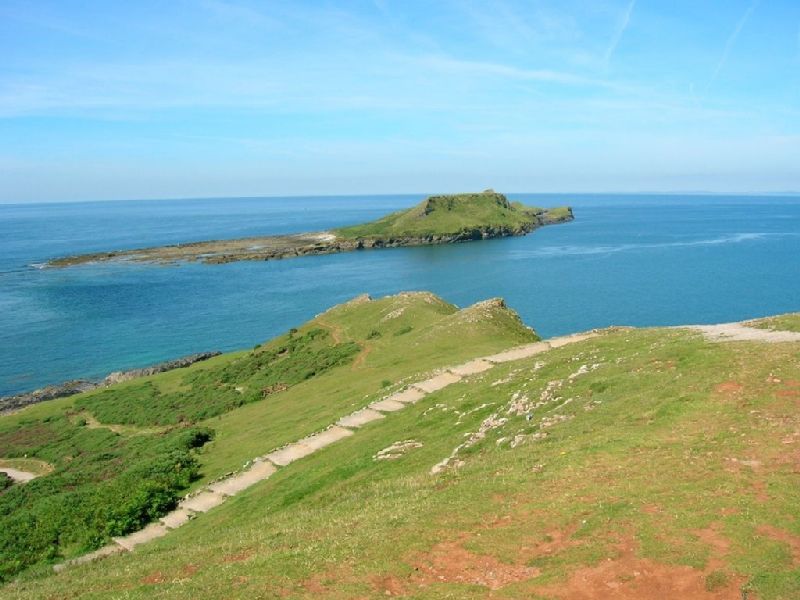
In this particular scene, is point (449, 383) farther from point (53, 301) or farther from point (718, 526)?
point (53, 301)

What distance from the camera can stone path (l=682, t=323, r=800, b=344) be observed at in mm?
31261

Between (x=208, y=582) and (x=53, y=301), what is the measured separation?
475 feet

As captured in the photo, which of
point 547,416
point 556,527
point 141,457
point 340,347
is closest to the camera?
point 556,527

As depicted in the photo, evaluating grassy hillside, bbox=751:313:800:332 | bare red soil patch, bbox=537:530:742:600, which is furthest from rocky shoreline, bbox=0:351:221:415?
bare red soil patch, bbox=537:530:742:600

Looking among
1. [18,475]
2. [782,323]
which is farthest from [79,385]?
[782,323]

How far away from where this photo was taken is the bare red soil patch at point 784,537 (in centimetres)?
1522

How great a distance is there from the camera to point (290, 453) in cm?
3619

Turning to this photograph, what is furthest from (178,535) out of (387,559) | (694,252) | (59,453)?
(694,252)

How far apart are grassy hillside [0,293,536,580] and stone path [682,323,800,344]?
19.2 meters

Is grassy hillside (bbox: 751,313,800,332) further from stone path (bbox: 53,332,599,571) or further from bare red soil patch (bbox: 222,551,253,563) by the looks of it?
bare red soil patch (bbox: 222,551,253,563)

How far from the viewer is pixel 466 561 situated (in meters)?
17.0

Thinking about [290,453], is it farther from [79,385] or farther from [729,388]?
[79,385]

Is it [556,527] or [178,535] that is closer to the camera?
[556,527]

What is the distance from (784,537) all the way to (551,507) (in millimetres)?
6145
